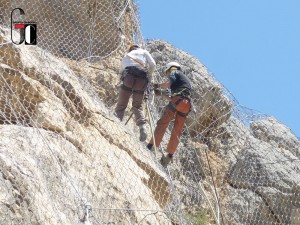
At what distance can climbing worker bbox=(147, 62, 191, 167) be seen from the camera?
8477 millimetres

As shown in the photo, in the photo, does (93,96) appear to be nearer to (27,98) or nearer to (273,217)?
(27,98)

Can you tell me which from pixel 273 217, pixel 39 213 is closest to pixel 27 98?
pixel 39 213

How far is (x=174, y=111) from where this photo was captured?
859 centimetres

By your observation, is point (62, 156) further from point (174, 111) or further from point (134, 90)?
point (174, 111)

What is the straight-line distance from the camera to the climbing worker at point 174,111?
8477 mm

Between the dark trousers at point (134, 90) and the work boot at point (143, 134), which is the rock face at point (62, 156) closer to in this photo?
the work boot at point (143, 134)

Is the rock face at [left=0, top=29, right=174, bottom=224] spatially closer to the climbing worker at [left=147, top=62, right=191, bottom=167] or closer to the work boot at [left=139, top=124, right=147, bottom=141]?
the work boot at [left=139, top=124, right=147, bottom=141]
